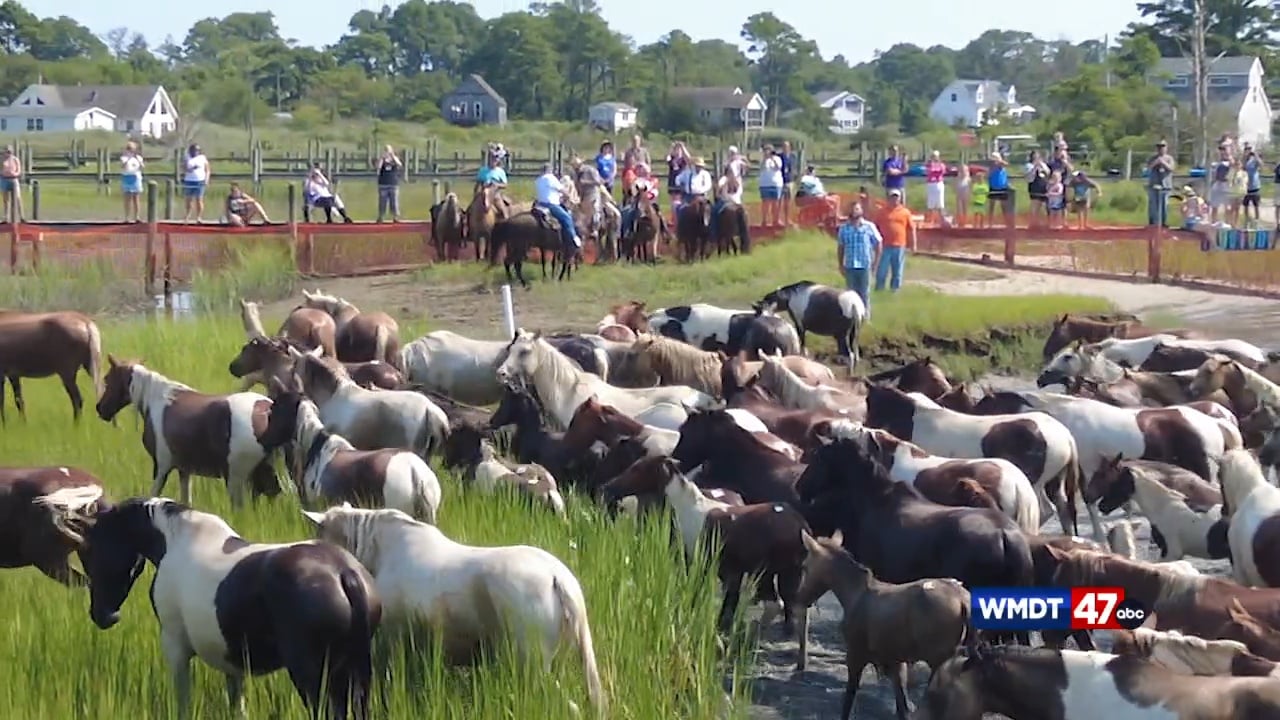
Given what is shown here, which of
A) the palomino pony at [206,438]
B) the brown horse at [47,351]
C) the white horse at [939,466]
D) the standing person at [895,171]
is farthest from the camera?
the standing person at [895,171]

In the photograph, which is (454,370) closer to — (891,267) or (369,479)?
(369,479)

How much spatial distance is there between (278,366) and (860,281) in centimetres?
806

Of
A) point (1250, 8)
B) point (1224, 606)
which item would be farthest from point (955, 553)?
point (1250, 8)

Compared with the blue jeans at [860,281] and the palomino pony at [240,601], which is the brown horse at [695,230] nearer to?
the blue jeans at [860,281]

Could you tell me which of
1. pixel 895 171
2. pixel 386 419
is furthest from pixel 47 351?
pixel 895 171

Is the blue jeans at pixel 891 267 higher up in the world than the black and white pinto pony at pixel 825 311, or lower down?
higher up

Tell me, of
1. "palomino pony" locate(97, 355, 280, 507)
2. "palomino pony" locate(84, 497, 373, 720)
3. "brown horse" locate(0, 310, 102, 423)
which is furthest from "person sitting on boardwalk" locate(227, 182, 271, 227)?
"palomino pony" locate(84, 497, 373, 720)

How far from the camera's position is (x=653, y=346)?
15.6 metres

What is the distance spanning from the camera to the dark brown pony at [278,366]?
14.1 meters

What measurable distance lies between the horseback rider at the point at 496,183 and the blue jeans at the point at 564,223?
2.52ft

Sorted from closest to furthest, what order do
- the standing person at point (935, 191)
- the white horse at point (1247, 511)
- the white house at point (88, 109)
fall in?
the white horse at point (1247, 511) → the standing person at point (935, 191) → the white house at point (88, 109)

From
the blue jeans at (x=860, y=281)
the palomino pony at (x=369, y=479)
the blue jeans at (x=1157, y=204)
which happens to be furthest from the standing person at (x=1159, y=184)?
the palomino pony at (x=369, y=479)

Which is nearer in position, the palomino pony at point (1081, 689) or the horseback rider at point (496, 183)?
the palomino pony at point (1081, 689)

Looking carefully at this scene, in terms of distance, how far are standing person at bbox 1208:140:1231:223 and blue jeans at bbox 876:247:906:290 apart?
917cm
